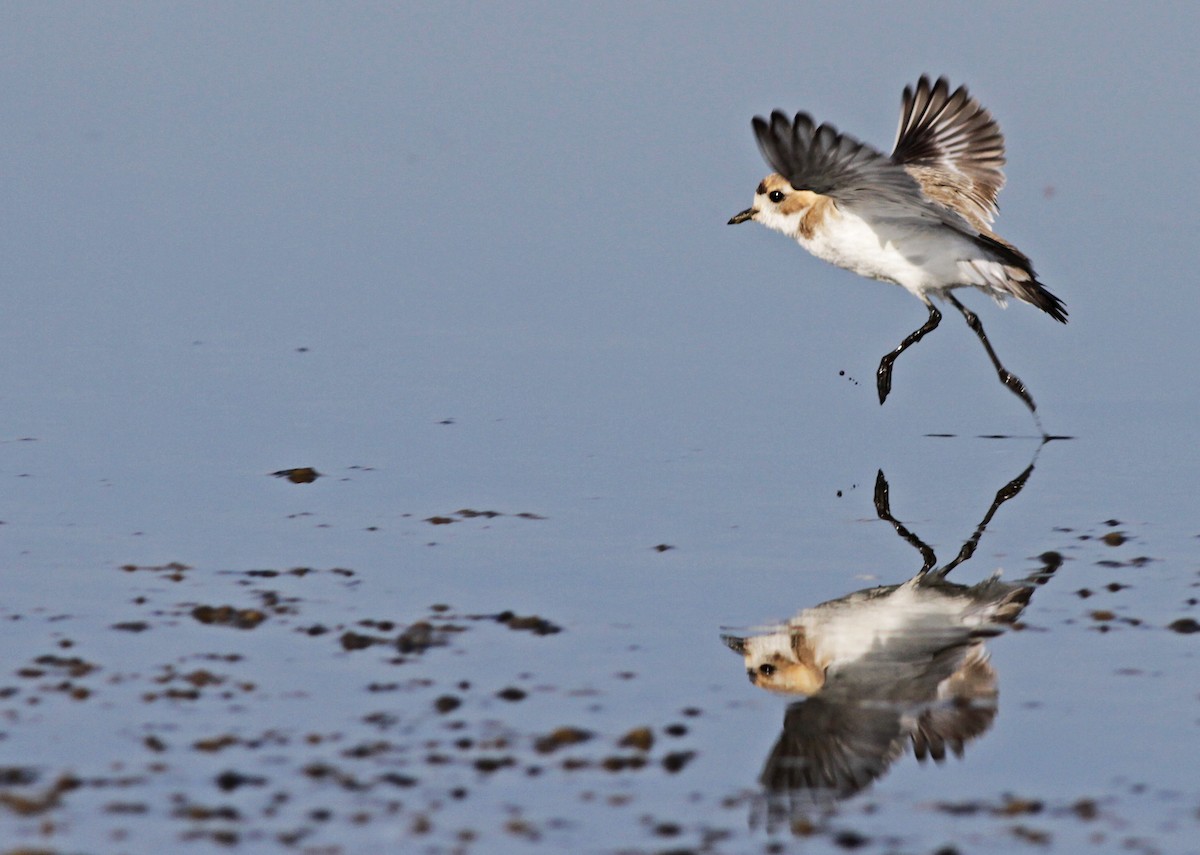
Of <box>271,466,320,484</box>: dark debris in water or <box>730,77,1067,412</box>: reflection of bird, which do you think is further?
<box>271,466,320,484</box>: dark debris in water

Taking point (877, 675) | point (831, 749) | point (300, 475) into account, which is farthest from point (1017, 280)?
point (831, 749)

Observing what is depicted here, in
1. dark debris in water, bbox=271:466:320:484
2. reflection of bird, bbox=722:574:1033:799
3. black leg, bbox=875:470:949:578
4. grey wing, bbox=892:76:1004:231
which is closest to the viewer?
reflection of bird, bbox=722:574:1033:799

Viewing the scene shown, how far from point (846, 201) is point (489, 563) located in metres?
3.62

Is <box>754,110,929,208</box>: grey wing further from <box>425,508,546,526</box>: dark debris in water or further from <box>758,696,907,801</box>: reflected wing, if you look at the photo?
<box>758,696,907,801</box>: reflected wing

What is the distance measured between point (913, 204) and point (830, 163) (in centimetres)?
123

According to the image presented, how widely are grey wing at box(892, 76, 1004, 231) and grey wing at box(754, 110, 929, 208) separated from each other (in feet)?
8.47

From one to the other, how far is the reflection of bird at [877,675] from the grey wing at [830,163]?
2.33m

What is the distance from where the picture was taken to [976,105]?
14.3 m

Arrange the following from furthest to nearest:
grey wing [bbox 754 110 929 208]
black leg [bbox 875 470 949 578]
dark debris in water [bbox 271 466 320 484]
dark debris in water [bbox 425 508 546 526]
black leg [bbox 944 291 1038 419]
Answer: black leg [bbox 944 291 1038 419] < dark debris in water [bbox 271 466 320 484] < dark debris in water [bbox 425 508 546 526] < grey wing [bbox 754 110 929 208] < black leg [bbox 875 470 949 578]

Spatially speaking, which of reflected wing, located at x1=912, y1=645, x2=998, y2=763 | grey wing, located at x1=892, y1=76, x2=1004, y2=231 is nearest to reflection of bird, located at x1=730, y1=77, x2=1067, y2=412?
grey wing, located at x1=892, y1=76, x2=1004, y2=231

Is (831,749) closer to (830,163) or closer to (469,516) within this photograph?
(469,516)

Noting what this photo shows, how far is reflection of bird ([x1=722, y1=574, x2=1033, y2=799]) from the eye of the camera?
7059 mm

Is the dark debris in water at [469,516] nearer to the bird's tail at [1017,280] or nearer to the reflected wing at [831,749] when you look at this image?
the reflected wing at [831,749]

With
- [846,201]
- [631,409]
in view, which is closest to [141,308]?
[631,409]
